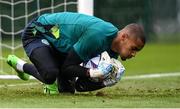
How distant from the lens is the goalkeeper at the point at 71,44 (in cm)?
746

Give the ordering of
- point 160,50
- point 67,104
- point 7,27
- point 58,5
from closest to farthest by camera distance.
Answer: point 67,104 < point 58,5 < point 7,27 < point 160,50

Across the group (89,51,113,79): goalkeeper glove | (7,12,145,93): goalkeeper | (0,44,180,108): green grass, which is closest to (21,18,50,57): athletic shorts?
(7,12,145,93): goalkeeper

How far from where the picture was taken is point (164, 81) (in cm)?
1030

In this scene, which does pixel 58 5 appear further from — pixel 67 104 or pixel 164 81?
Answer: pixel 67 104

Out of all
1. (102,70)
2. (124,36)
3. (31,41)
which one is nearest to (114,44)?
(124,36)

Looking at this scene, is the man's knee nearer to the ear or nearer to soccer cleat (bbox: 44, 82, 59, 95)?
soccer cleat (bbox: 44, 82, 59, 95)

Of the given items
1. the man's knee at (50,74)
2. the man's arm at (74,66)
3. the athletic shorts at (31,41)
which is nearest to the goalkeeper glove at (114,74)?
the man's arm at (74,66)

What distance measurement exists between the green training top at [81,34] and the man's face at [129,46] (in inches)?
4.8

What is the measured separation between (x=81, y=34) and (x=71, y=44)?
150 mm

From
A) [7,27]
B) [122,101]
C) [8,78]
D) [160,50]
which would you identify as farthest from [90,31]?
[160,50]

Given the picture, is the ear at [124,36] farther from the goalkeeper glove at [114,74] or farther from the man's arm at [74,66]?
the man's arm at [74,66]

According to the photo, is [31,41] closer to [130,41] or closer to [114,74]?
[114,74]

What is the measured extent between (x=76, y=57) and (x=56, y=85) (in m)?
0.50

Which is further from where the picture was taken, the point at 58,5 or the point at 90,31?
the point at 58,5
